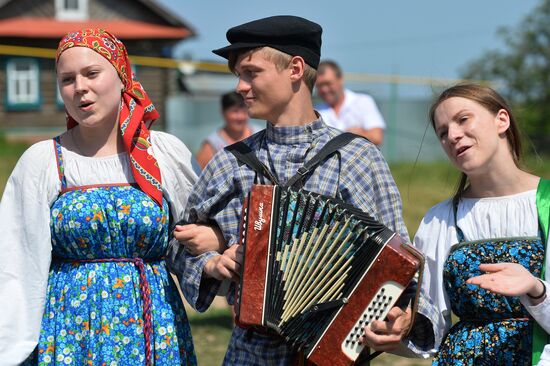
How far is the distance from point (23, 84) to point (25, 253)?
21.5 meters

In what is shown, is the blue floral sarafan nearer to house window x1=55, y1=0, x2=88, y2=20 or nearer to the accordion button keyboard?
the accordion button keyboard

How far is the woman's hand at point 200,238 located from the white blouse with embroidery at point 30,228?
255mm

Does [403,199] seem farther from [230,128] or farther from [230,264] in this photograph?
[230,264]

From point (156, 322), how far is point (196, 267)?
1.04ft

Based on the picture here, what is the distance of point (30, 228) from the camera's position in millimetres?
3166

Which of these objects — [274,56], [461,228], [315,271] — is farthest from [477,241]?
[274,56]

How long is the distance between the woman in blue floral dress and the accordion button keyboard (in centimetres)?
3

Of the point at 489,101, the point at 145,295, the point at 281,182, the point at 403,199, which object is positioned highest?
the point at 489,101

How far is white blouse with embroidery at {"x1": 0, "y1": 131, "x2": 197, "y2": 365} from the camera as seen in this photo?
10.2ft

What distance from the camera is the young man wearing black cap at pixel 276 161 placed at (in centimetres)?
296

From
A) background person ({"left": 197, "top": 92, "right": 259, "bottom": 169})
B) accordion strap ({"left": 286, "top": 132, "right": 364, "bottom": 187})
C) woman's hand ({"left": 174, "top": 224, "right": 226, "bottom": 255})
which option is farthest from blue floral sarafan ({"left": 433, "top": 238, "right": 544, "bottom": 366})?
background person ({"left": 197, "top": 92, "right": 259, "bottom": 169})

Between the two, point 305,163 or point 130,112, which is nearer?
point 305,163

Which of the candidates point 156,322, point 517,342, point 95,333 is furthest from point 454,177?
point 95,333

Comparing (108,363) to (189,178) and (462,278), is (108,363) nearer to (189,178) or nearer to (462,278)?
(189,178)
